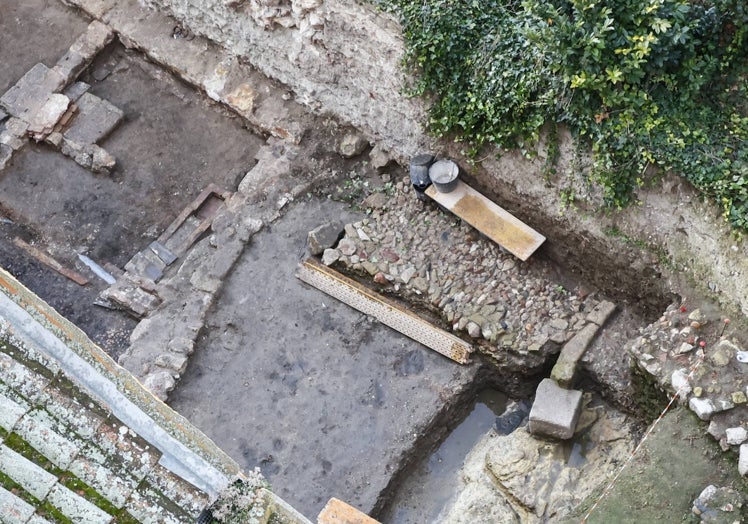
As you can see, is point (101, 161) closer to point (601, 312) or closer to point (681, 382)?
point (601, 312)

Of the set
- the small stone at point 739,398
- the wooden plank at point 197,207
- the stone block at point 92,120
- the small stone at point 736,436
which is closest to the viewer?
the small stone at point 736,436

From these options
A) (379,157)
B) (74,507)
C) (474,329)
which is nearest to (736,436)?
(474,329)

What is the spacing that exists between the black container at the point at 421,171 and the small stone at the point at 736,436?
3717 mm

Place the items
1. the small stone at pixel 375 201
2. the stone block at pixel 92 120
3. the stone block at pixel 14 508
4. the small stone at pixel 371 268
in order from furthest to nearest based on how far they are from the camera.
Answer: the stone block at pixel 92 120 < the small stone at pixel 375 201 < the small stone at pixel 371 268 < the stone block at pixel 14 508

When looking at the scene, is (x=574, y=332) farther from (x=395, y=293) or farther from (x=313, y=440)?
(x=313, y=440)

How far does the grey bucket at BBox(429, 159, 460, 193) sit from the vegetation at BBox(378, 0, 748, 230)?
0.73 metres

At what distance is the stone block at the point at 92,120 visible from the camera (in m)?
10.8

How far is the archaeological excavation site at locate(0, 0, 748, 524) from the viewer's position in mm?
Answer: 8195

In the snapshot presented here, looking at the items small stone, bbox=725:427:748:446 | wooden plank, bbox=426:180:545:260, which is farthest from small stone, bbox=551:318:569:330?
small stone, bbox=725:427:748:446

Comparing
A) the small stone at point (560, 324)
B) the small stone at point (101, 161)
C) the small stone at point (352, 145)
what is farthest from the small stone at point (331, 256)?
the small stone at point (101, 161)

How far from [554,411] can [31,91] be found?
276 inches

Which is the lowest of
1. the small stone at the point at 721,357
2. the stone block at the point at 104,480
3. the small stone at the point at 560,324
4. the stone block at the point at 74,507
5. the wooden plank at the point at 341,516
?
the small stone at the point at 560,324

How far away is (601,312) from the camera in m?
8.95

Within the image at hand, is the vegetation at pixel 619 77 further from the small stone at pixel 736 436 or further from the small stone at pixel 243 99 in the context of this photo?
the small stone at pixel 243 99
